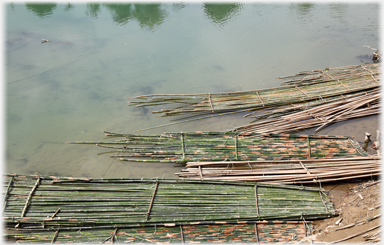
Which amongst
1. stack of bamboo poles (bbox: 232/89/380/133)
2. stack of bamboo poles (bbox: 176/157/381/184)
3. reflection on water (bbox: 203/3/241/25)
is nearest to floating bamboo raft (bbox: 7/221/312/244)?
stack of bamboo poles (bbox: 176/157/381/184)

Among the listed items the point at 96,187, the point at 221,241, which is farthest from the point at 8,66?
the point at 221,241

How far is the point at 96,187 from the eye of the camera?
17.2ft

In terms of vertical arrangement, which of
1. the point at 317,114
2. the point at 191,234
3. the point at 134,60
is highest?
the point at 134,60

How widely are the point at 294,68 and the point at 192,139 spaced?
439 centimetres

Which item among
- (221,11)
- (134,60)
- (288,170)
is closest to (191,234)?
(288,170)

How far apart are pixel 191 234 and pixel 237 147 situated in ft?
6.52

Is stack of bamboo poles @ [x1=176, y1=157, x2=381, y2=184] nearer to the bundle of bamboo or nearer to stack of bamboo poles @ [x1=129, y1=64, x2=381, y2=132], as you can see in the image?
the bundle of bamboo

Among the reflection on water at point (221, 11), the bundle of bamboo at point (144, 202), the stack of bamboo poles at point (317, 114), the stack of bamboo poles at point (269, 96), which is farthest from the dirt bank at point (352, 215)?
the reflection on water at point (221, 11)

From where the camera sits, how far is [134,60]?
30.1 feet

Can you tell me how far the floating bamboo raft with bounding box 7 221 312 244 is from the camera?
4672 mm

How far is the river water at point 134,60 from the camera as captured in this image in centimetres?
681

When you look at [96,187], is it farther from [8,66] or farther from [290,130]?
[8,66]

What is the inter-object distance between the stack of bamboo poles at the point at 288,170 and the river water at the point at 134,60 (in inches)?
28.9

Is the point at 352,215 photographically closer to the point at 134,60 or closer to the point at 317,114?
the point at 317,114
